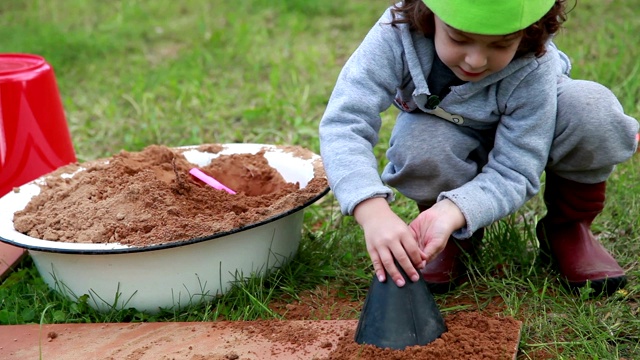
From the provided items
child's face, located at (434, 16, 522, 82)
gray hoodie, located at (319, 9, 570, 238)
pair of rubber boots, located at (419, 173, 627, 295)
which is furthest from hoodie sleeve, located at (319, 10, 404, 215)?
pair of rubber boots, located at (419, 173, 627, 295)

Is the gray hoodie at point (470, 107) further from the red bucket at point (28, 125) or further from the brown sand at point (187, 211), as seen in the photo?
the red bucket at point (28, 125)

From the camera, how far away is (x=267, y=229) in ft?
6.99

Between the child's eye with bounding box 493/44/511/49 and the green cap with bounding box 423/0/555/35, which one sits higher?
the green cap with bounding box 423/0/555/35

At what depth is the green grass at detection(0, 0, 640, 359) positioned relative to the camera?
2.09 metres

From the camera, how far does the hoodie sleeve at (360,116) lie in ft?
5.90

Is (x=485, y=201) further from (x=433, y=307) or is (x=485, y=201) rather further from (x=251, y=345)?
(x=251, y=345)

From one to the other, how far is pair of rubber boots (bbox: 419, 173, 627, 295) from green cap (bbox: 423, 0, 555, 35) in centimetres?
61

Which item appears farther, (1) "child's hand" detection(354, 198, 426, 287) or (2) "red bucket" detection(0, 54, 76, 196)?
(2) "red bucket" detection(0, 54, 76, 196)

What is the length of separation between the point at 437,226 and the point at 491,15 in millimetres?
461

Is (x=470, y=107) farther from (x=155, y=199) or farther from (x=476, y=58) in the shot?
(x=155, y=199)

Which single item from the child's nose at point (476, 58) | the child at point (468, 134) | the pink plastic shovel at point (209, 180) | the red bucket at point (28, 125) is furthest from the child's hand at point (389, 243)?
the red bucket at point (28, 125)

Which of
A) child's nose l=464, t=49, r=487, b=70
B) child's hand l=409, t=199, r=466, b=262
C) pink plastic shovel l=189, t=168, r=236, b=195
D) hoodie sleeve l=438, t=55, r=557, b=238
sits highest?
child's nose l=464, t=49, r=487, b=70

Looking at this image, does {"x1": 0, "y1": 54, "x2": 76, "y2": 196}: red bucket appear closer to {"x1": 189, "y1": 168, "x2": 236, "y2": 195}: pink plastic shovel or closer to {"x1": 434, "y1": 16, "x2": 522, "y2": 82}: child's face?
{"x1": 189, "y1": 168, "x2": 236, "y2": 195}: pink plastic shovel

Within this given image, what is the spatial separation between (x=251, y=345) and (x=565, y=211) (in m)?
0.91
